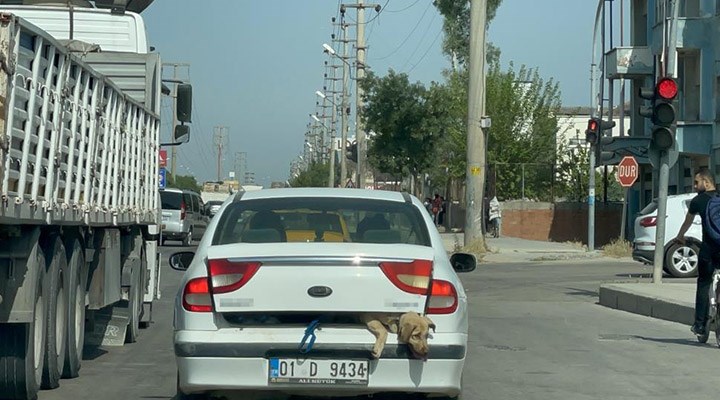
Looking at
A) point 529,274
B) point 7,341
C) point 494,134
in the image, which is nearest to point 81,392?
point 7,341

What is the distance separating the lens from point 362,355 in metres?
7.24

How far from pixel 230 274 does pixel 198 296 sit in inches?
8.8

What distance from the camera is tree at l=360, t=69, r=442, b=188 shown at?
55406mm

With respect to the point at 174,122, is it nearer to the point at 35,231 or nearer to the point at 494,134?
the point at 35,231

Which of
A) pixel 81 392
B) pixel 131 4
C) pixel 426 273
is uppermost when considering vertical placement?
pixel 131 4

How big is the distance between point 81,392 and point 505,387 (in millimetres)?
3388

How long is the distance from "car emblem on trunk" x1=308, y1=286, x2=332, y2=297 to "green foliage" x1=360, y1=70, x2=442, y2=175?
47.9 m

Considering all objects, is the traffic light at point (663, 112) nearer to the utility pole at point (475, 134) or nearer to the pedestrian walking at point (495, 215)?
the utility pole at point (475, 134)

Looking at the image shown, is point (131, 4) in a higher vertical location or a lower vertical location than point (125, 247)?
higher

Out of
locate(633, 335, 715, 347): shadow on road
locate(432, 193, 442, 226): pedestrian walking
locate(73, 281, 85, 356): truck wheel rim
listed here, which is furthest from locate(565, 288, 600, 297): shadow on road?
locate(432, 193, 442, 226): pedestrian walking

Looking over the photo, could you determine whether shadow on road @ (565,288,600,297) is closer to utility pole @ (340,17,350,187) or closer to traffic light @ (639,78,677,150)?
traffic light @ (639,78,677,150)

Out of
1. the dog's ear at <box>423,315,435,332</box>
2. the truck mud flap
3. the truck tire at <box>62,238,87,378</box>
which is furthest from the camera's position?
the truck mud flap

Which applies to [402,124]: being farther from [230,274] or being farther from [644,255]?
[230,274]

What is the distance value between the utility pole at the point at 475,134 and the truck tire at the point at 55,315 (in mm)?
25314
